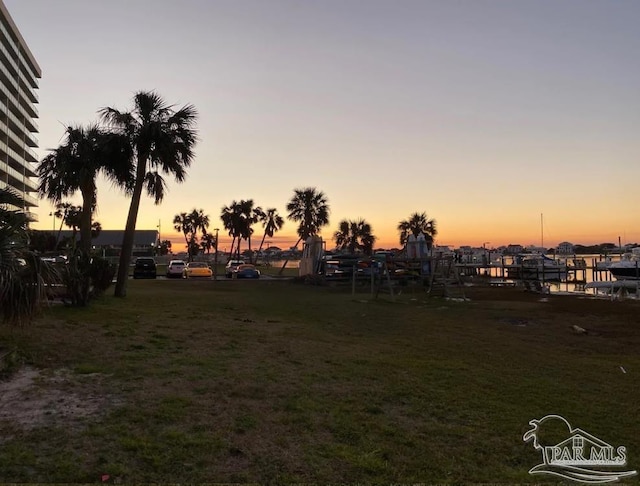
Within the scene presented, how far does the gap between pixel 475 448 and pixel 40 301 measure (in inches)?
A: 237

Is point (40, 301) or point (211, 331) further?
point (211, 331)

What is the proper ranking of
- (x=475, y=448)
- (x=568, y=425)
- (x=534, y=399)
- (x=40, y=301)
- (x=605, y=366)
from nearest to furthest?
(x=475, y=448), (x=568, y=425), (x=534, y=399), (x=40, y=301), (x=605, y=366)

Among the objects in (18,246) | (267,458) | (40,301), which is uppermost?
(18,246)

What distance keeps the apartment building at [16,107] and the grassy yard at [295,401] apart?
65.9 metres

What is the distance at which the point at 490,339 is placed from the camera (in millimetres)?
11141

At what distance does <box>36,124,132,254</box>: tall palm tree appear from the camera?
1991cm

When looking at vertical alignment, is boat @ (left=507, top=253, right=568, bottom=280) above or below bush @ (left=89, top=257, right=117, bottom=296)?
above

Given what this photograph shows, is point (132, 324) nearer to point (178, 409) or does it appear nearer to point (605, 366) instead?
point (178, 409)

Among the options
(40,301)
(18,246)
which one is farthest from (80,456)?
(18,246)

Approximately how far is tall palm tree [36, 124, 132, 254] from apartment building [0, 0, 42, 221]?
4714cm

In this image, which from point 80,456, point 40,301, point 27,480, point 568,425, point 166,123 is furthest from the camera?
point 166,123

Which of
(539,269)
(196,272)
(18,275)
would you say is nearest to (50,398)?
(18,275)

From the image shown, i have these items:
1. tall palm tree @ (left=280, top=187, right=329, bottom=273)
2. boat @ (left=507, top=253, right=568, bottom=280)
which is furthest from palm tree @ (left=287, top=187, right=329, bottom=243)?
boat @ (left=507, top=253, right=568, bottom=280)

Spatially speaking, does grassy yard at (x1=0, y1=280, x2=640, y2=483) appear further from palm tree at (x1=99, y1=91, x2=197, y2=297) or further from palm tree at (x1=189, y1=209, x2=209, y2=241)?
palm tree at (x1=189, y1=209, x2=209, y2=241)
